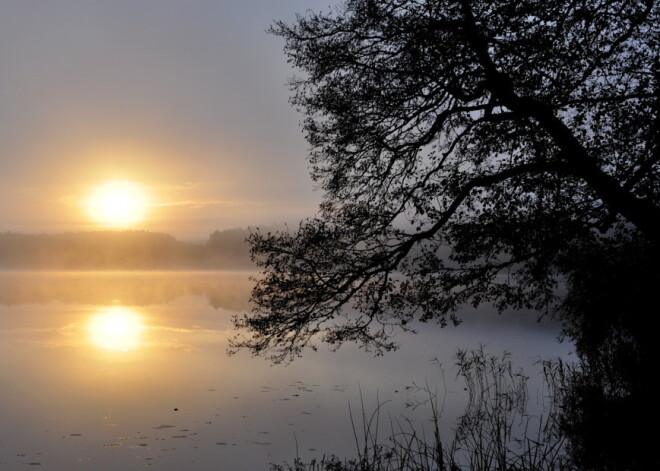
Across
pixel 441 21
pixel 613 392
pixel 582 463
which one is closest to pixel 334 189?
pixel 441 21

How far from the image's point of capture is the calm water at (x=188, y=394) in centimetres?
1191

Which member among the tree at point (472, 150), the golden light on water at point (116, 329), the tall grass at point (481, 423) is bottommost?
the tall grass at point (481, 423)

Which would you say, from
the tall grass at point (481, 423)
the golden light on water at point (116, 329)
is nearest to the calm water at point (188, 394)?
the golden light on water at point (116, 329)

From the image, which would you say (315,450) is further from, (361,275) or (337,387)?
(337,387)

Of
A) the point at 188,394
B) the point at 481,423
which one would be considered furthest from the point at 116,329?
the point at 481,423

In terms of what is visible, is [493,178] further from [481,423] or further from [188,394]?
[188,394]

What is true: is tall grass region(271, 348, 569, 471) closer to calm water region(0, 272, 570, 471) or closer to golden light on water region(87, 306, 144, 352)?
calm water region(0, 272, 570, 471)

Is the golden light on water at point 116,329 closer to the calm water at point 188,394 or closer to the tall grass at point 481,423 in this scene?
the calm water at point 188,394

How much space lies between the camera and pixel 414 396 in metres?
17.0

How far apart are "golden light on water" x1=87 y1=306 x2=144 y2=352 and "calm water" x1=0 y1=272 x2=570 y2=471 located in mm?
150

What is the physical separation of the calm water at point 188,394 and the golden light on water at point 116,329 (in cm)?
15

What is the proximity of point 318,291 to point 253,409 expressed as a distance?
6.62 meters

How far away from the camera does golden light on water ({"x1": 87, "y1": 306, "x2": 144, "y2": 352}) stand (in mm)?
27953

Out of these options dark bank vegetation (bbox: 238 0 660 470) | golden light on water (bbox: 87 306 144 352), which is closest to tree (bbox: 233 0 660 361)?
dark bank vegetation (bbox: 238 0 660 470)
